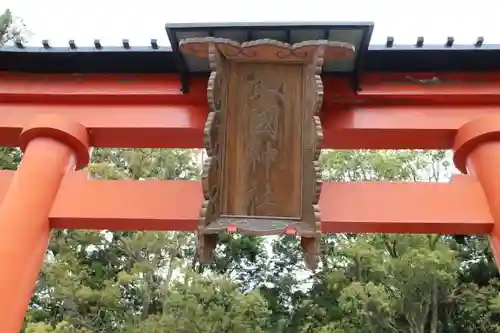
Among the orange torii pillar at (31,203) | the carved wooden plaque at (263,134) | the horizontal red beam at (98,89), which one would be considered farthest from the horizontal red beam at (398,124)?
the orange torii pillar at (31,203)

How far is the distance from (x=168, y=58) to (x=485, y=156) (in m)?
2.33

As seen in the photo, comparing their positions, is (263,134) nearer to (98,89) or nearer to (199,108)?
(199,108)

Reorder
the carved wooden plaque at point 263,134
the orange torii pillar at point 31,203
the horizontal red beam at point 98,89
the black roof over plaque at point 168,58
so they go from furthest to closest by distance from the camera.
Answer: the horizontal red beam at point 98,89, the black roof over plaque at point 168,58, the carved wooden plaque at point 263,134, the orange torii pillar at point 31,203

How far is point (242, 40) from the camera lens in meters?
3.54

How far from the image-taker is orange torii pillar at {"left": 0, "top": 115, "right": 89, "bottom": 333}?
3059 mm

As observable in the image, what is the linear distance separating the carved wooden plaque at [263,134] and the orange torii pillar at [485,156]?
106cm

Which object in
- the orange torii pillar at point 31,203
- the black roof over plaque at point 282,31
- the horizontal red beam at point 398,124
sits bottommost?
the orange torii pillar at point 31,203

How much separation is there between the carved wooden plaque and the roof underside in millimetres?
157

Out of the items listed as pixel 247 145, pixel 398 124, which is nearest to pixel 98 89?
pixel 247 145

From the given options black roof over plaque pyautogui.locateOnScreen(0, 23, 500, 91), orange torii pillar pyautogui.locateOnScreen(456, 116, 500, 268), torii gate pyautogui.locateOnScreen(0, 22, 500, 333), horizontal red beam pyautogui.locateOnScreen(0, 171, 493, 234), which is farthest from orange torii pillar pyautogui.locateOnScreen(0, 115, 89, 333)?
orange torii pillar pyautogui.locateOnScreen(456, 116, 500, 268)

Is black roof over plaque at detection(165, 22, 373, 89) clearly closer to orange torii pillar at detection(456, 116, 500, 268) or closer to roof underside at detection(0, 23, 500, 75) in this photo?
roof underside at detection(0, 23, 500, 75)

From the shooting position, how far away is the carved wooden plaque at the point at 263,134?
321cm

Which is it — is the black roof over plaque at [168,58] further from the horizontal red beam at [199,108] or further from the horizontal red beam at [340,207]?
the horizontal red beam at [340,207]

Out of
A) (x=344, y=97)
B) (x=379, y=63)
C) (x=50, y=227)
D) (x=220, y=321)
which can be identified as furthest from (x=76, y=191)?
(x=220, y=321)
